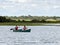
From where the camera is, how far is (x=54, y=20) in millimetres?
121812

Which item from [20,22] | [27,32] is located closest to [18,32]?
[27,32]

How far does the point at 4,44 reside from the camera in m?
40.1

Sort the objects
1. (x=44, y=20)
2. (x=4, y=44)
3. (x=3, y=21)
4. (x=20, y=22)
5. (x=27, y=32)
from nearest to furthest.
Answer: (x=4, y=44), (x=27, y=32), (x=3, y=21), (x=20, y=22), (x=44, y=20)

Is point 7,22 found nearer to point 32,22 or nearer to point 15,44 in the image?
point 32,22

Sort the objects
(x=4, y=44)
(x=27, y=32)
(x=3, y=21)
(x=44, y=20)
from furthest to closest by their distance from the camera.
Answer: (x=44, y=20), (x=3, y=21), (x=27, y=32), (x=4, y=44)

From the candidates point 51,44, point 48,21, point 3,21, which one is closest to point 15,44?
point 51,44

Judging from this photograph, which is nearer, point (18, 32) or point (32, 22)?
point (18, 32)

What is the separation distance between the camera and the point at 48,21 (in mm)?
119938

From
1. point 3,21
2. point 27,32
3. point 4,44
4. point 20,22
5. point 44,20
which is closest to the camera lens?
point 4,44

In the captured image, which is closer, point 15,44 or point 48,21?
point 15,44

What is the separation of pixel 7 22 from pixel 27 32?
116 ft

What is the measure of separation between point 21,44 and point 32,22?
70.2 metres

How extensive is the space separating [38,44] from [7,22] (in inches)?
2524

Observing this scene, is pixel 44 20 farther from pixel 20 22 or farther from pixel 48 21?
pixel 20 22
